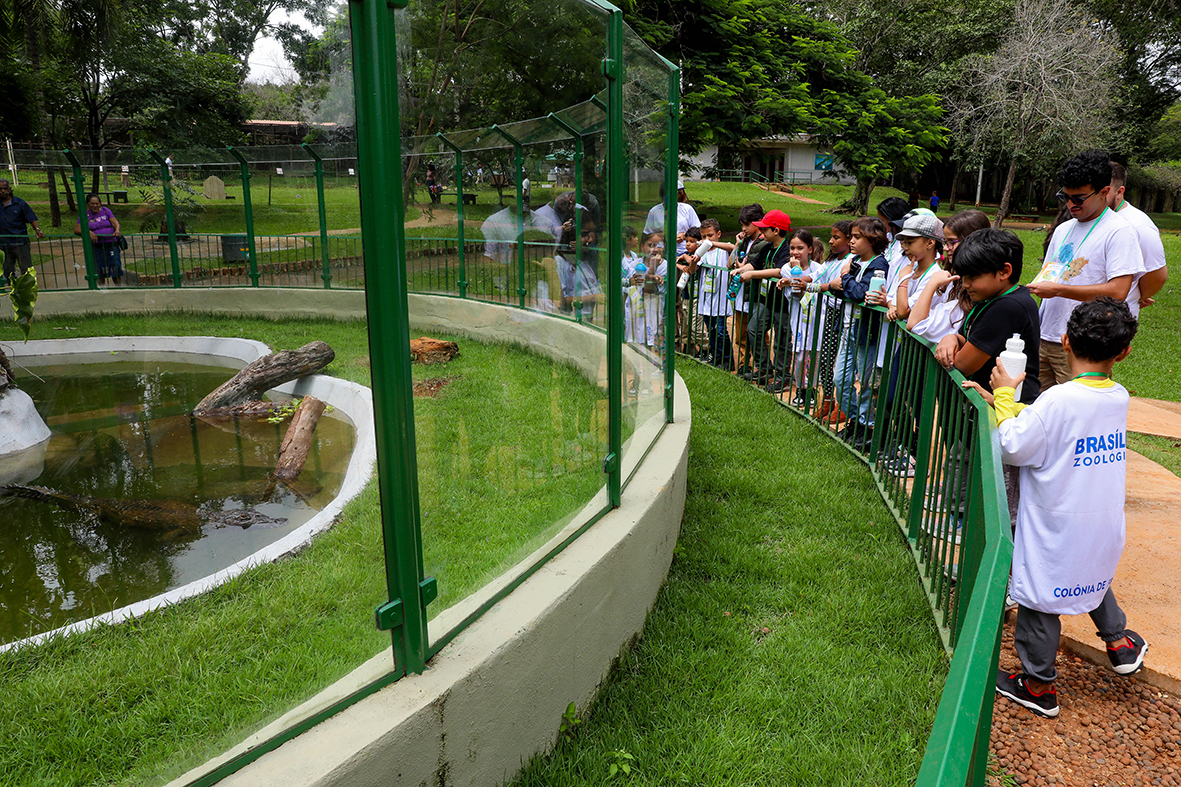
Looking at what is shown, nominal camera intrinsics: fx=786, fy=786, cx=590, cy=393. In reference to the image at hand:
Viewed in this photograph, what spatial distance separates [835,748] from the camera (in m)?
2.54

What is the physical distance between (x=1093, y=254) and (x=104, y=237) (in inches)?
425

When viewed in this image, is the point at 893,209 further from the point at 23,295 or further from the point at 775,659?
the point at 23,295

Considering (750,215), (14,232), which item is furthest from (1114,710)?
(14,232)

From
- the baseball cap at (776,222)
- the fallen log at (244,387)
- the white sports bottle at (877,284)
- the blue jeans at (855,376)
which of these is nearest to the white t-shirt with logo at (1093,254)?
the white sports bottle at (877,284)

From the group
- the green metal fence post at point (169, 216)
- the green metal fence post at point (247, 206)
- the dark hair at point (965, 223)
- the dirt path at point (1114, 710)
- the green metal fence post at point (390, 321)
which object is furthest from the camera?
the green metal fence post at point (169, 216)

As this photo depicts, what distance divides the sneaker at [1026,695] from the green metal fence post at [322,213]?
8.29 feet

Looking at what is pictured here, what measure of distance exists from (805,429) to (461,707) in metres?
4.43

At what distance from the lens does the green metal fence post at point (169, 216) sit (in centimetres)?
755

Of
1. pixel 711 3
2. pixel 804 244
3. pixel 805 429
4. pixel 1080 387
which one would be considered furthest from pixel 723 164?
pixel 1080 387

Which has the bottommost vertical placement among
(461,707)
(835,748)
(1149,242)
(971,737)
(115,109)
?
(835,748)

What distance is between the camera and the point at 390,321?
184 centimetres

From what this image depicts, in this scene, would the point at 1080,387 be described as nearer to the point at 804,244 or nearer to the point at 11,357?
the point at 804,244

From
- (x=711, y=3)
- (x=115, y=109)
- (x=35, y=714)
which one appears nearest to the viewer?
(x=35, y=714)

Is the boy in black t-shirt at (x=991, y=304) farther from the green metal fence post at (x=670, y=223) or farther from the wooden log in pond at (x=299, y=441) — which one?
the wooden log in pond at (x=299, y=441)
